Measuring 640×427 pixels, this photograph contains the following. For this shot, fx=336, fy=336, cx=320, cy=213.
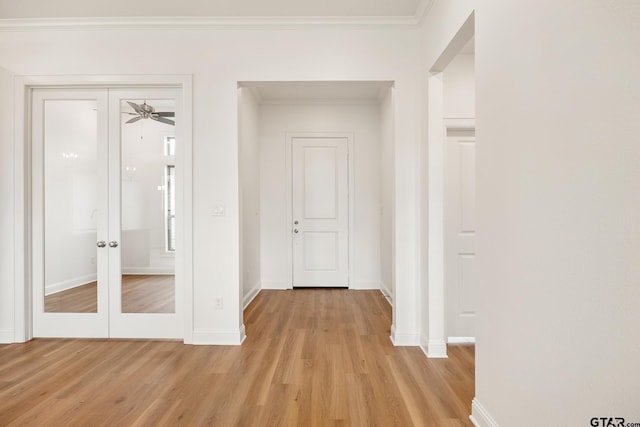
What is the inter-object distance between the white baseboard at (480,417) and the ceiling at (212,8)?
118 inches

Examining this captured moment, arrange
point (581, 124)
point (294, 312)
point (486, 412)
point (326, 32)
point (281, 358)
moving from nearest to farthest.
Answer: point (581, 124) → point (486, 412) → point (281, 358) → point (326, 32) → point (294, 312)

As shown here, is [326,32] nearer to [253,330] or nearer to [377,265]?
[253,330]

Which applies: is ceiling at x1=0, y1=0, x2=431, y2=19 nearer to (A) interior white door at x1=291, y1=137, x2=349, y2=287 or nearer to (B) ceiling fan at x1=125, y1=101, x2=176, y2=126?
(B) ceiling fan at x1=125, y1=101, x2=176, y2=126

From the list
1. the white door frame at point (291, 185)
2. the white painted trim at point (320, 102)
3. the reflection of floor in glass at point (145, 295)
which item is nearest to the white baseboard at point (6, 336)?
the reflection of floor in glass at point (145, 295)

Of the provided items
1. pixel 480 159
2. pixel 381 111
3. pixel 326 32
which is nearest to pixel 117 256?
pixel 326 32

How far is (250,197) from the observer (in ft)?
15.0

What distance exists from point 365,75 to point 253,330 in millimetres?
2768

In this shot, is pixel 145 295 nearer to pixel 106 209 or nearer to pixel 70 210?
pixel 106 209

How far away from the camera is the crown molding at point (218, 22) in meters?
3.10

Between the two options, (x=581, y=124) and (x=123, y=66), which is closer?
(x=581, y=124)

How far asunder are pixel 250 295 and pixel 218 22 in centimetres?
321

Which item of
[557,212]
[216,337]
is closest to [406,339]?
[216,337]

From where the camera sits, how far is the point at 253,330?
3.48 meters

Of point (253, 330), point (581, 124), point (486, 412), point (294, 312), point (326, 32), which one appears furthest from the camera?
point (294, 312)
